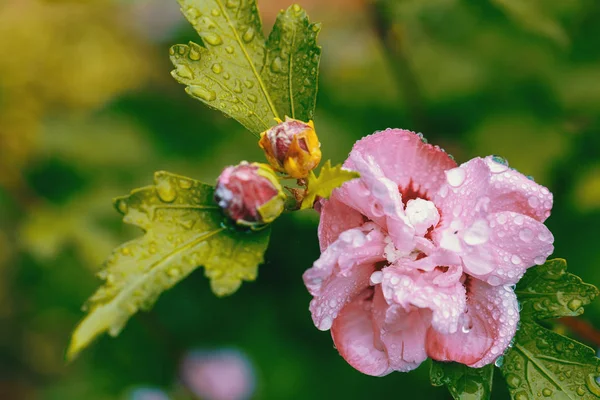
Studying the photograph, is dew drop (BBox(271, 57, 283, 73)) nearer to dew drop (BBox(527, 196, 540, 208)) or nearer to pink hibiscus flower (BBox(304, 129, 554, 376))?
pink hibiscus flower (BBox(304, 129, 554, 376))

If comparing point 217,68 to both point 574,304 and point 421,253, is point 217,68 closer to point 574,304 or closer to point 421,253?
point 421,253

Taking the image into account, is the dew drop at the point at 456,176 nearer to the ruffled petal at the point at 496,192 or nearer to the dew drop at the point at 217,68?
the ruffled petal at the point at 496,192

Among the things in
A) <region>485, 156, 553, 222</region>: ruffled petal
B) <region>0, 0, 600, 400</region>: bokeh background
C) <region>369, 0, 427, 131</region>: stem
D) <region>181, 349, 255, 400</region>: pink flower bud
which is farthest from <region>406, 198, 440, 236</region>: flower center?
<region>181, 349, 255, 400</region>: pink flower bud

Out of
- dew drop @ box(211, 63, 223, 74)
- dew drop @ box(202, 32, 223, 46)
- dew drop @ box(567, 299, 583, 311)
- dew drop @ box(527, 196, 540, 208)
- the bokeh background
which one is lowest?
the bokeh background

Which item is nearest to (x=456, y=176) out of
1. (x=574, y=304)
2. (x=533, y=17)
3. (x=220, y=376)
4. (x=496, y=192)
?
(x=496, y=192)

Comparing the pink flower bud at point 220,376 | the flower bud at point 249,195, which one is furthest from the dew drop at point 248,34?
the pink flower bud at point 220,376

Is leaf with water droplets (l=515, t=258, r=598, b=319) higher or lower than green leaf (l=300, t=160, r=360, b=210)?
lower
